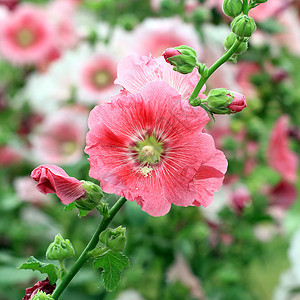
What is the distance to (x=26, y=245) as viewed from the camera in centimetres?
92

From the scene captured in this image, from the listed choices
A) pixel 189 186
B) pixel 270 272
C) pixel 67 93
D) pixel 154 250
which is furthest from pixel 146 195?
pixel 270 272

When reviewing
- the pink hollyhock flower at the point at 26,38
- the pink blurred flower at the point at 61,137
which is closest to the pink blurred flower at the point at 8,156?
the pink blurred flower at the point at 61,137

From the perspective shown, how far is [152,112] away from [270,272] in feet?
4.30

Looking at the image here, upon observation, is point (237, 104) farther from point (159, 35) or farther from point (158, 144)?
point (159, 35)

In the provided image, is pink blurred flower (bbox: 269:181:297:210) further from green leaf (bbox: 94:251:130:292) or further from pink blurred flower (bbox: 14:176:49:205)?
green leaf (bbox: 94:251:130:292)

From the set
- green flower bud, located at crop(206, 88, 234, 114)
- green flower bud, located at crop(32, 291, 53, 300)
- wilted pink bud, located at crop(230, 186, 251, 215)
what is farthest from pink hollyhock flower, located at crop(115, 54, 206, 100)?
wilted pink bud, located at crop(230, 186, 251, 215)

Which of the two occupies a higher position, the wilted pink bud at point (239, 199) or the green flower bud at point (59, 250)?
the wilted pink bud at point (239, 199)

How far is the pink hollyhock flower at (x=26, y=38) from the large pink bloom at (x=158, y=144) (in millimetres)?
682

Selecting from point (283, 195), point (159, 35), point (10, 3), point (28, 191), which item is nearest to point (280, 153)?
point (283, 195)

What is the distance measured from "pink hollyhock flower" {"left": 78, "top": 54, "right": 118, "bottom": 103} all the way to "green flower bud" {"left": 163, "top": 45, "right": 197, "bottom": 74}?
503mm

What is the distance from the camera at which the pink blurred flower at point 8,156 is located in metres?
0.97

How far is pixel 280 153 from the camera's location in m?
0.85

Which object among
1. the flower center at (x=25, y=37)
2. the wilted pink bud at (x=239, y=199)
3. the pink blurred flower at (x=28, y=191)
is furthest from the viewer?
the flower center at (x=25, y=37)

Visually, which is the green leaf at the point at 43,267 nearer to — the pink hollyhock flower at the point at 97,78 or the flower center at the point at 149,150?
the flower center at the point at 149,150
